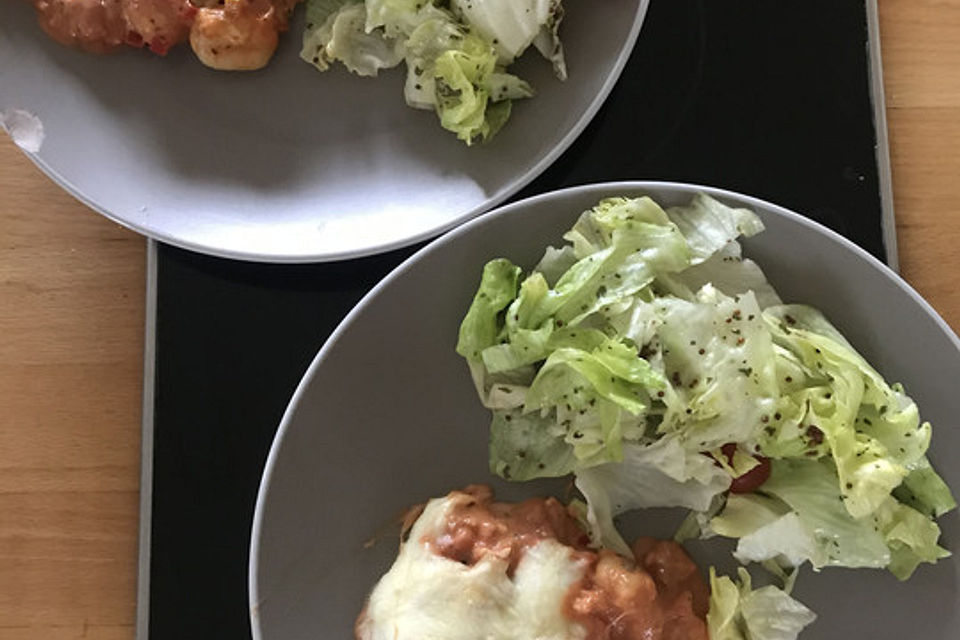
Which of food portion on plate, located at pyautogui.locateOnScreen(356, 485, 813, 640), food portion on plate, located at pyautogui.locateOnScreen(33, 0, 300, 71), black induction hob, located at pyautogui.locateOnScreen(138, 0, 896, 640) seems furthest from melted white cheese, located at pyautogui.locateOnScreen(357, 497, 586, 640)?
food portion on plate, located at pyautogui.locateOnScreen(33, 0, 300, 71)

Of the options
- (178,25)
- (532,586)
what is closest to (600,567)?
(532,586)

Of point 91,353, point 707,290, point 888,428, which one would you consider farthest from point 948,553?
point 91,353

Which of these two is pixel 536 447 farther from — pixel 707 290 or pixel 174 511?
pixel 174 511

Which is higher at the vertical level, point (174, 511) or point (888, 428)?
point (888, 428)

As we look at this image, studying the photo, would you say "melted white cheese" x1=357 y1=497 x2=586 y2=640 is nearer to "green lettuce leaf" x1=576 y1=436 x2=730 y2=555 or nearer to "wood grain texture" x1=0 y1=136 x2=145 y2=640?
"green lettuce leaf" x1=576 y1=436 x2=730 y2=555

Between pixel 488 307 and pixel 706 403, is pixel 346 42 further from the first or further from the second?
pixel 706 403

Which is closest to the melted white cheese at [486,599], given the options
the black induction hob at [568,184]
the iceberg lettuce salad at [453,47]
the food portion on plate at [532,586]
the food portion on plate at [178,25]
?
the food portion on plate at [532,586]
